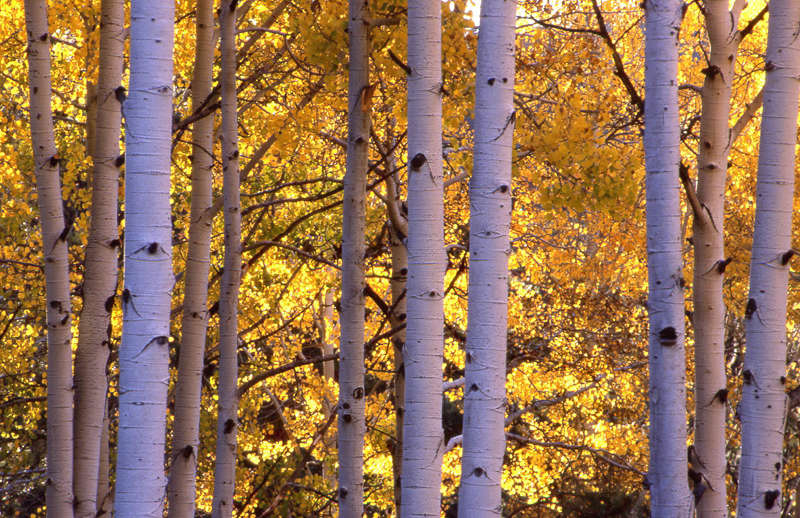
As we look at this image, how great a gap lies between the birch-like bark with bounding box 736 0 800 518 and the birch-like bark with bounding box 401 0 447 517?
141 centimetres

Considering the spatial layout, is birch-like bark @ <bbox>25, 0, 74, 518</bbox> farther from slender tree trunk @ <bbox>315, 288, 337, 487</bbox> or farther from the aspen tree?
slender tree trunk @ <bbox>315, 288, 337, 487</bbox>

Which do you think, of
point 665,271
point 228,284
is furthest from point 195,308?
point 665,271

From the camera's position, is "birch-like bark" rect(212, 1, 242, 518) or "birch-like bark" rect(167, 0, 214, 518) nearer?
"birch-like bark" rect(167, 0, 214, 518)

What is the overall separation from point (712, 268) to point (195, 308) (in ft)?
10.9

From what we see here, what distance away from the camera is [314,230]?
925 centimetres

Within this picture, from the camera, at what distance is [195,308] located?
5684 millimetres

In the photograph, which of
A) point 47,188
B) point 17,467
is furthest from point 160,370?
point 17,467

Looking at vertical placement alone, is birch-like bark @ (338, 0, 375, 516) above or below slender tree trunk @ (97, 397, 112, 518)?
above

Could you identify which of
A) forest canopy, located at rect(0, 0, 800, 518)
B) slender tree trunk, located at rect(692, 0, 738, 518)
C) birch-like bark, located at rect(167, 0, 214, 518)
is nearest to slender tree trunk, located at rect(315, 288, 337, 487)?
forest canopy, located at rect(0, 0, 800, 518)

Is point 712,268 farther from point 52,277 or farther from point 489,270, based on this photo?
point 52,277

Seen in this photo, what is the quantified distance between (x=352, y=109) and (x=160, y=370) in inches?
97.6

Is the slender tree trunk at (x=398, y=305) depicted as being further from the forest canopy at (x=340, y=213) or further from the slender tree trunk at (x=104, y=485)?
the slender tree trunk at (x=104, y=485)

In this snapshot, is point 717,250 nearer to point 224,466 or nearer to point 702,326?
point 702,326

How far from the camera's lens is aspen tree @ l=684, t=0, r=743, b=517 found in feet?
15.1
